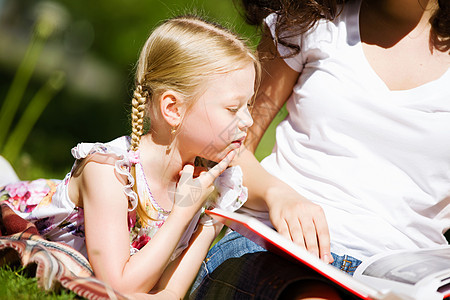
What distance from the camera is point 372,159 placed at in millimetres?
1486

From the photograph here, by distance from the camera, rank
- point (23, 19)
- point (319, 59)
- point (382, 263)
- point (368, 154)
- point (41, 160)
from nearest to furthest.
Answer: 1. point (382, 263)
2. point (368, 154)
3. point (319, 59)
4. point (41, 160)
5. point (23, 19)

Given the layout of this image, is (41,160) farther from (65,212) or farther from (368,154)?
(368,154)

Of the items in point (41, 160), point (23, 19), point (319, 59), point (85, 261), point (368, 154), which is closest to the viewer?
point (85, 261)

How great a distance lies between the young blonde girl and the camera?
140 cm

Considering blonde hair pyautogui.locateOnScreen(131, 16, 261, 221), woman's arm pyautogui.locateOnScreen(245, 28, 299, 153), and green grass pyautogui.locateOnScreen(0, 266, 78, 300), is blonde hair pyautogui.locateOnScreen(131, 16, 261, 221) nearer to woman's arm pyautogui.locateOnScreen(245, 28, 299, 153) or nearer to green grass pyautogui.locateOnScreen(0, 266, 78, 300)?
woman's arm pyautogui.locateOnScreen(245, 28, 299, 153)

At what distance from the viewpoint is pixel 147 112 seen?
1.56m

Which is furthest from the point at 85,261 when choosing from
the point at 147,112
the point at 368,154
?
the point at 368,154

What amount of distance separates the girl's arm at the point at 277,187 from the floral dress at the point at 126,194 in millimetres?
49

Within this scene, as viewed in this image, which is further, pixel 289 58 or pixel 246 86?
pixel 289 58

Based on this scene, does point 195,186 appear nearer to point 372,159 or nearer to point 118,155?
point 118,155

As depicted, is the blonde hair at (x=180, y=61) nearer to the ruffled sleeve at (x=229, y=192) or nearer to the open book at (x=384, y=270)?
the ruffled sleeve at (x=229, y=192)

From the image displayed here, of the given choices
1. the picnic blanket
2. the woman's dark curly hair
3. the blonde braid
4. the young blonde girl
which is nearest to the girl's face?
the young blonde girl

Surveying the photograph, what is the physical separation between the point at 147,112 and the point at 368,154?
23.1 inches

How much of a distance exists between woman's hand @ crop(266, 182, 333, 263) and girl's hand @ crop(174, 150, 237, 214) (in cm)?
17
